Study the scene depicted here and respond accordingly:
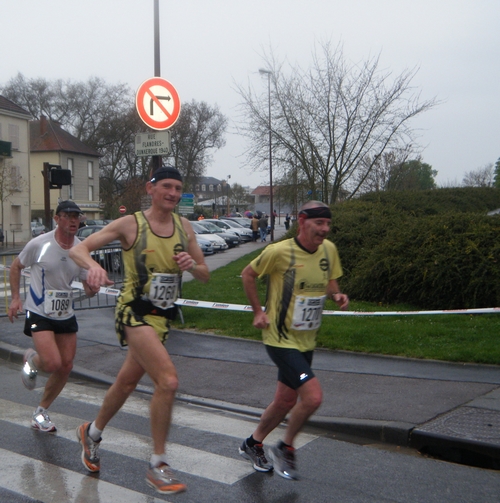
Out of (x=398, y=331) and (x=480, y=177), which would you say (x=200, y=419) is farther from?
(x=480, y=177)

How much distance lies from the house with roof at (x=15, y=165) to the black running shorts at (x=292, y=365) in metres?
45.1

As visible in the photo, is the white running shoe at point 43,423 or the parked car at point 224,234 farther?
the parked car at point 224,234

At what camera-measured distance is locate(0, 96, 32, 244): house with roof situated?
47.8 meters

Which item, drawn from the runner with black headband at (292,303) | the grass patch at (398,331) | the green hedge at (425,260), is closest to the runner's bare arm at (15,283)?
the runner with black headband at (292,303)

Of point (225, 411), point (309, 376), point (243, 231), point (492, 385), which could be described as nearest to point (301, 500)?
point (309, 376)

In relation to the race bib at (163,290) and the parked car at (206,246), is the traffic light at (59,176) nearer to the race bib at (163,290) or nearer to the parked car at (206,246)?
the race bib at (163,290)

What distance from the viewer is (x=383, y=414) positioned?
243 inches

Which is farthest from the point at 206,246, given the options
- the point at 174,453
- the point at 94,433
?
the point at 94,433

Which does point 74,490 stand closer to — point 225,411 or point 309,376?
point 309,376

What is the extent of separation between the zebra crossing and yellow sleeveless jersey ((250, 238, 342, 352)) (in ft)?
3.46

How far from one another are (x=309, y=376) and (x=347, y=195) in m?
20.4

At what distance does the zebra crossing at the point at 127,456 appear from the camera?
4.41 m

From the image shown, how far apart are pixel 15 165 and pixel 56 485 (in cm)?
4803

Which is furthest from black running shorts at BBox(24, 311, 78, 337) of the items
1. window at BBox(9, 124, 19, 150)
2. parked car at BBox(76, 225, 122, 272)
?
window at BBox(9, 124, 19, 150)
